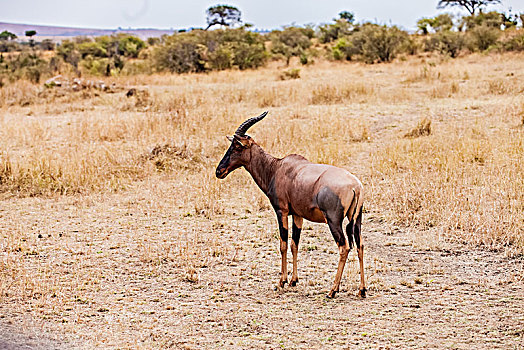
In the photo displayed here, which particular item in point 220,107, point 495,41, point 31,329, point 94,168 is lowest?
point 31,329

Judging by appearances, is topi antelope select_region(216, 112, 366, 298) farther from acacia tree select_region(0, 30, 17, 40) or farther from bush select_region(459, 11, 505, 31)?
acacia tree select_region(0, 30, 17, 40)

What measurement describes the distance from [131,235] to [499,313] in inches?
188

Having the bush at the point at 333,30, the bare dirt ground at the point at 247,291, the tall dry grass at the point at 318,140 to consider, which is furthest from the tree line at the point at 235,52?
the bare dirt ground at the point at 247,291

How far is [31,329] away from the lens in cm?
537

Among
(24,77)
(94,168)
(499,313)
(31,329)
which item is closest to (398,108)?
(94,168)

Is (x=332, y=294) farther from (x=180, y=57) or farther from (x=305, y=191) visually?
(x=180, y=57)

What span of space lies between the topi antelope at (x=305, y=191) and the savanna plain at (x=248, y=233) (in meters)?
0.57

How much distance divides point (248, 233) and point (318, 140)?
4887 millimetres

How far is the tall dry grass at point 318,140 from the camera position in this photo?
28.2 feet

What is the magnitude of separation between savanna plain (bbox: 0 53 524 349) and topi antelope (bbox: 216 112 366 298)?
0.57 metres

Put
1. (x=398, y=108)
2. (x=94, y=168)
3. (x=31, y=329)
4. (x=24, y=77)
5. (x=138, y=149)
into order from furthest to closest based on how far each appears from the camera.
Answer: (x=24, y=77) < (x=398, y=108) < (x=138, y=149) < (x=94, y=168) < (x=31, y=329)

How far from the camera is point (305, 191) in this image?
5.65m

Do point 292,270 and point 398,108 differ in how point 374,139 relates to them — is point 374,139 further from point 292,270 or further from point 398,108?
point 292,270

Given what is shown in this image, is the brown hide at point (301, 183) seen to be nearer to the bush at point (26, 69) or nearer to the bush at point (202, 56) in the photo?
the bush at point (26, 69)
